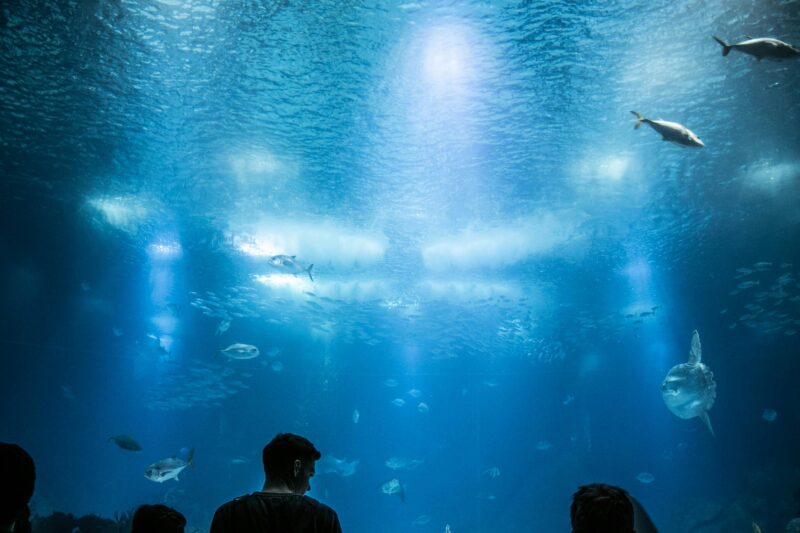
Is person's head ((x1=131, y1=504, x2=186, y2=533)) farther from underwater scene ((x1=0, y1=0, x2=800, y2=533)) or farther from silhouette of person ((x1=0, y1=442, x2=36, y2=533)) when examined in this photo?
underwater scene ((x1=0, y1=0, x2=800, y2=533))

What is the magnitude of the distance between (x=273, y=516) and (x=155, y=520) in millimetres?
694

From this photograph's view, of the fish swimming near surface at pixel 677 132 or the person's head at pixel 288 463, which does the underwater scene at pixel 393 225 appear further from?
the person's head at pixel 288 463

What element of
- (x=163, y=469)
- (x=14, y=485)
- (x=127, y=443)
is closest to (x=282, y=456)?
(x=14, y=485)

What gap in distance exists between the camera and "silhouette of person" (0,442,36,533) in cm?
210

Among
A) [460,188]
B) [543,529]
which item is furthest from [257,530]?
[543,529]

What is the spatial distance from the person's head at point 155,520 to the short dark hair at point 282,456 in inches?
22.8

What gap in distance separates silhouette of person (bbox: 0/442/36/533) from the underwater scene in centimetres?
753

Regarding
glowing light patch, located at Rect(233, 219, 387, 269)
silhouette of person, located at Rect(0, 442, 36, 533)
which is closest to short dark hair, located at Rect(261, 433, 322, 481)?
silhouette of person, located at Rect(0, 442, 36, 533)

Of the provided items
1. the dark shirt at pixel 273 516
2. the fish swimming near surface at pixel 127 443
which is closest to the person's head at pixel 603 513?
the dark shirt at pixel 273 516

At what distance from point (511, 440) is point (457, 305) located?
1140 inches

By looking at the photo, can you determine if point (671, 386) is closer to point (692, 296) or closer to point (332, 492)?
point (692, 296)

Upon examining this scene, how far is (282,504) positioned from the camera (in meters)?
2.32

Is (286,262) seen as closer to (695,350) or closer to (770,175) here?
(695,350)

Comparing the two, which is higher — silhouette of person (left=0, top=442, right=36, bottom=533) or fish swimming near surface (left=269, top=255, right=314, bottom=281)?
fish swimming near surface (left=269, top=255, right=314, bottom=281)
